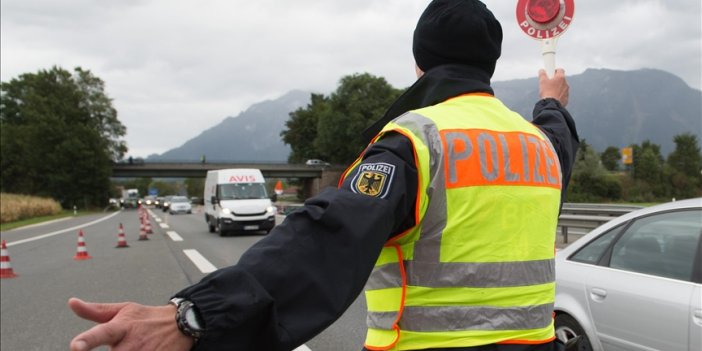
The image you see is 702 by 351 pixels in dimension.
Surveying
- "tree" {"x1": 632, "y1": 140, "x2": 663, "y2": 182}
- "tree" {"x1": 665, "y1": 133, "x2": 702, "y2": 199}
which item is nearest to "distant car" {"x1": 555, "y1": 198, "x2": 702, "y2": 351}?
"tree" {"x1": 665, "y1": 133, "x2": 702, "y2": 199}

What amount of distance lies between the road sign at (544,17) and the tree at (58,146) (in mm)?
63619

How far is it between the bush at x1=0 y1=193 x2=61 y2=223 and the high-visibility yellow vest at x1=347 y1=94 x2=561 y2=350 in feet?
117

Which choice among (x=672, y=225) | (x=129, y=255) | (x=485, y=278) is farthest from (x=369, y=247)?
(x=129, y=255)

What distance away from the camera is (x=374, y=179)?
4.07ft

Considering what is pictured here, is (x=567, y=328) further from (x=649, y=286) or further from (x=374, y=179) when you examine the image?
(x=374, y=179)

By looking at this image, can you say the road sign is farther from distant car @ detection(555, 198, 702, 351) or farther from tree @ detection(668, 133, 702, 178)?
tree @ detection(668, 133, 702, 178)

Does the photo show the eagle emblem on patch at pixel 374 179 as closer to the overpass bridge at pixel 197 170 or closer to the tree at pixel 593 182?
the tree at pixel 593 182

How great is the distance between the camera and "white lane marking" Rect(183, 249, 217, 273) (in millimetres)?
10094

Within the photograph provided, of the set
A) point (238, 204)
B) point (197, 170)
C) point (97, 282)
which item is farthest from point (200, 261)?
point (197, 170)

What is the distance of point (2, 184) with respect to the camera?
60.4m

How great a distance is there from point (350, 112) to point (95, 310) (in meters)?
69.9

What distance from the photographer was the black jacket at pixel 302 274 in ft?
3.39

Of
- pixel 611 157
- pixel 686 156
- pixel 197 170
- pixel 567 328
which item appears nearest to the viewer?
pixel 567 328

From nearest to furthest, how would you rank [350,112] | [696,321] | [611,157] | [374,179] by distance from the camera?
[374,179] < [696,321] < [350,112] < [611,157]
